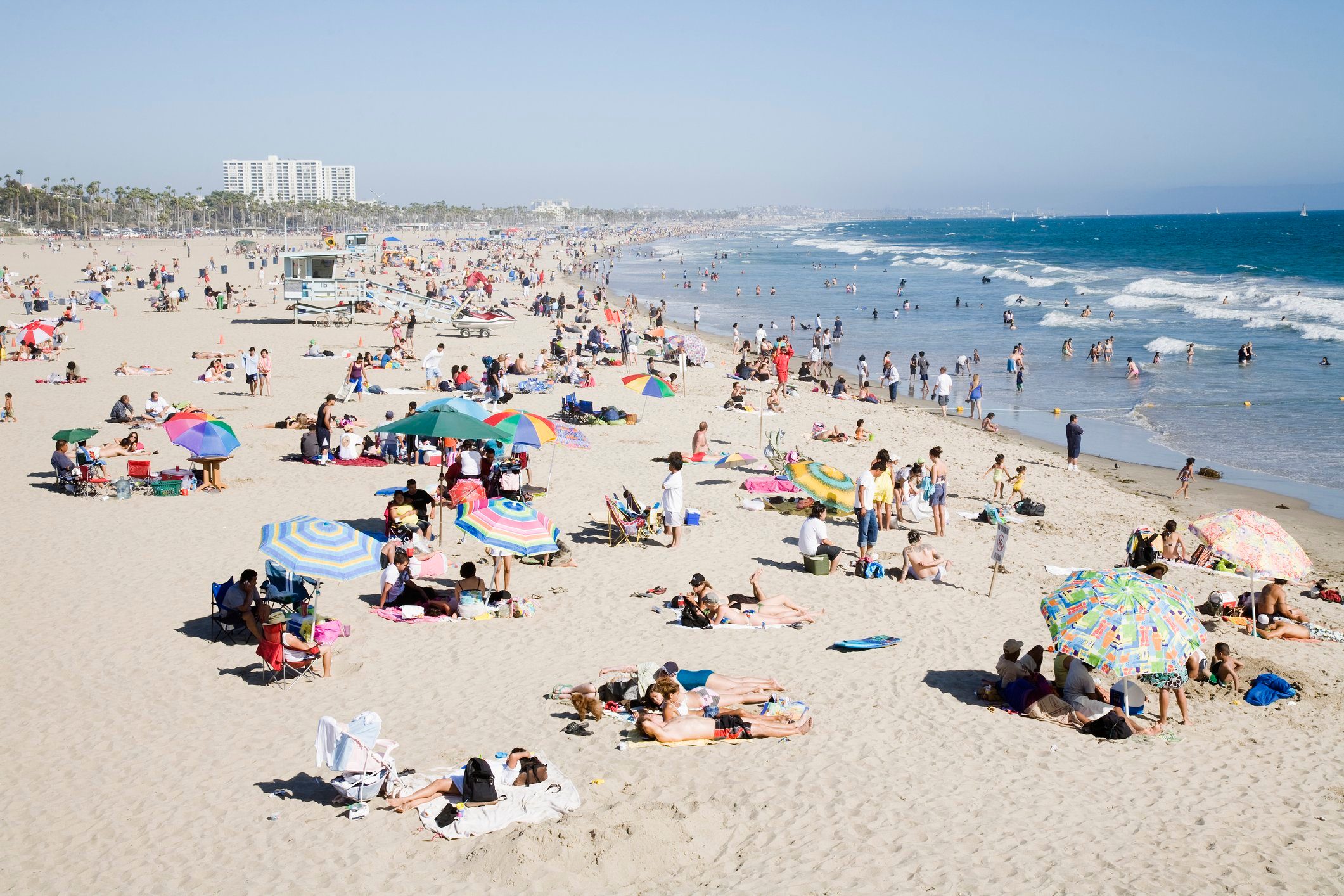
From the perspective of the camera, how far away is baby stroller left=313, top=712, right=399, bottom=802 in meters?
6.96

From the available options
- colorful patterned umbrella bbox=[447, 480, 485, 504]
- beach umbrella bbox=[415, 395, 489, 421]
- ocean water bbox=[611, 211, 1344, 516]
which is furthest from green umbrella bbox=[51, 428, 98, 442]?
ocean water bbox=[611, 211, 1344, 516]

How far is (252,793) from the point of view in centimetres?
709

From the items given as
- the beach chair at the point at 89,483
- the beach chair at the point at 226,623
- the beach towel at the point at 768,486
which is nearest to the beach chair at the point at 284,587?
the beach chair at the point at 226,623

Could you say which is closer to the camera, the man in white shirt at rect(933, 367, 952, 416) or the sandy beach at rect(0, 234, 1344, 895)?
the sandy beach at rect(0, 234, 1344, 895)

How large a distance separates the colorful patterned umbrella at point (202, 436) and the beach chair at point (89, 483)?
139 centimetres

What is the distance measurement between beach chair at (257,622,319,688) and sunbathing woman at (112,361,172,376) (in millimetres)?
17503

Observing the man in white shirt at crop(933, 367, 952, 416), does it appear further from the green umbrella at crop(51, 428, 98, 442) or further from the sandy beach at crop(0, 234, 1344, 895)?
the green umbrella at crop(51, 428, 98, 442)

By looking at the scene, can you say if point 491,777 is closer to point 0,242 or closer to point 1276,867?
point 1276,867

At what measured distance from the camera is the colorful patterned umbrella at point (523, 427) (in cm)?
1373

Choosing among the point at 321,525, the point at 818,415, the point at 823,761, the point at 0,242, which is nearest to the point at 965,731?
the point at 823,761

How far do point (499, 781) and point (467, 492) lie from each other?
722 cm

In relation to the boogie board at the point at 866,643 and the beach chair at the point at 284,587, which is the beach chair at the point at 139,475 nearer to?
the beach chair at the point at 284,587

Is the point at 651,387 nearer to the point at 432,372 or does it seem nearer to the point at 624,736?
the point at 432,372

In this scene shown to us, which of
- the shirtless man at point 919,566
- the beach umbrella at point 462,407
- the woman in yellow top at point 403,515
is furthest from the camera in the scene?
the beach umbrella at point 462,407
